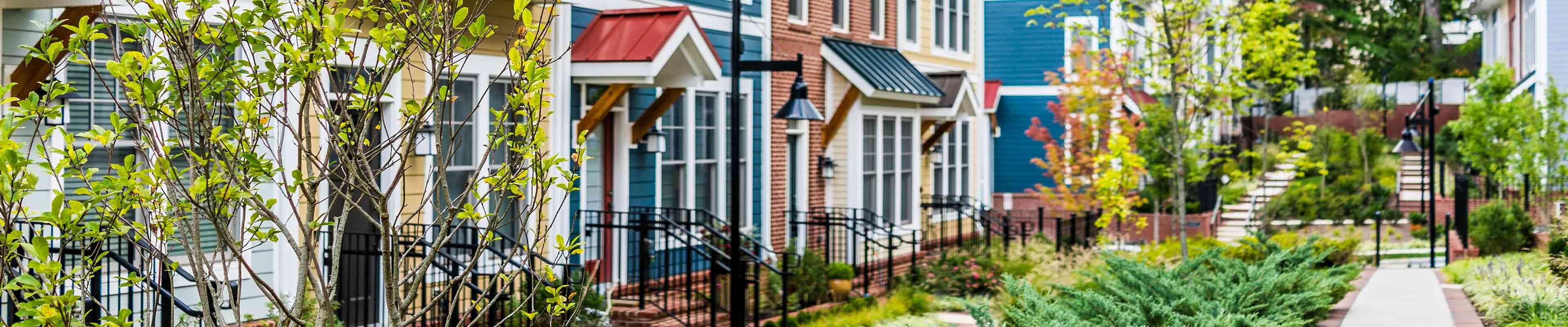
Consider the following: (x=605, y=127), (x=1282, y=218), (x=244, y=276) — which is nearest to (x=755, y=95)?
(x=605, y=127)

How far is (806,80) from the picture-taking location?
64.2ft

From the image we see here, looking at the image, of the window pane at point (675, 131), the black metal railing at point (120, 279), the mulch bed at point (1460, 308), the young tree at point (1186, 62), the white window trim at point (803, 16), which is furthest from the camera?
the white window trim at point (803, 16)

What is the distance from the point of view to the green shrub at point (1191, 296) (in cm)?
1040

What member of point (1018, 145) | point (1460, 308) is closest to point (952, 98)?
point (1460, 308)

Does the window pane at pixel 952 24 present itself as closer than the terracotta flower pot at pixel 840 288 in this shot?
No

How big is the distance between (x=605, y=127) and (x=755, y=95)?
10.1 feet

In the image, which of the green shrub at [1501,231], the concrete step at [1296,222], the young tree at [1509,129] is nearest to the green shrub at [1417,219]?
the concrete step at [1296,222]

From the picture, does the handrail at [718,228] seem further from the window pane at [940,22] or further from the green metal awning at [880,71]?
the window pane at [940,22]

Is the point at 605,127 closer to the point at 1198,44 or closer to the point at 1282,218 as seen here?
the point at 1198,44

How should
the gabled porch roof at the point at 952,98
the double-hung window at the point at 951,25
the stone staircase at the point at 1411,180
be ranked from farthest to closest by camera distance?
the stone staircase at the point at 1411,180, the double-hung window at the point at 951,25, the gabled porch roof at the point at 952,98

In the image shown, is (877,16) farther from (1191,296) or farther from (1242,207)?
(1242,207)

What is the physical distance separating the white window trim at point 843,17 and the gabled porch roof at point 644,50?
6.02 m

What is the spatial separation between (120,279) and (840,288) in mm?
12653

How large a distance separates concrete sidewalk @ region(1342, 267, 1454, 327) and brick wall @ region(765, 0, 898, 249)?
7032mm
